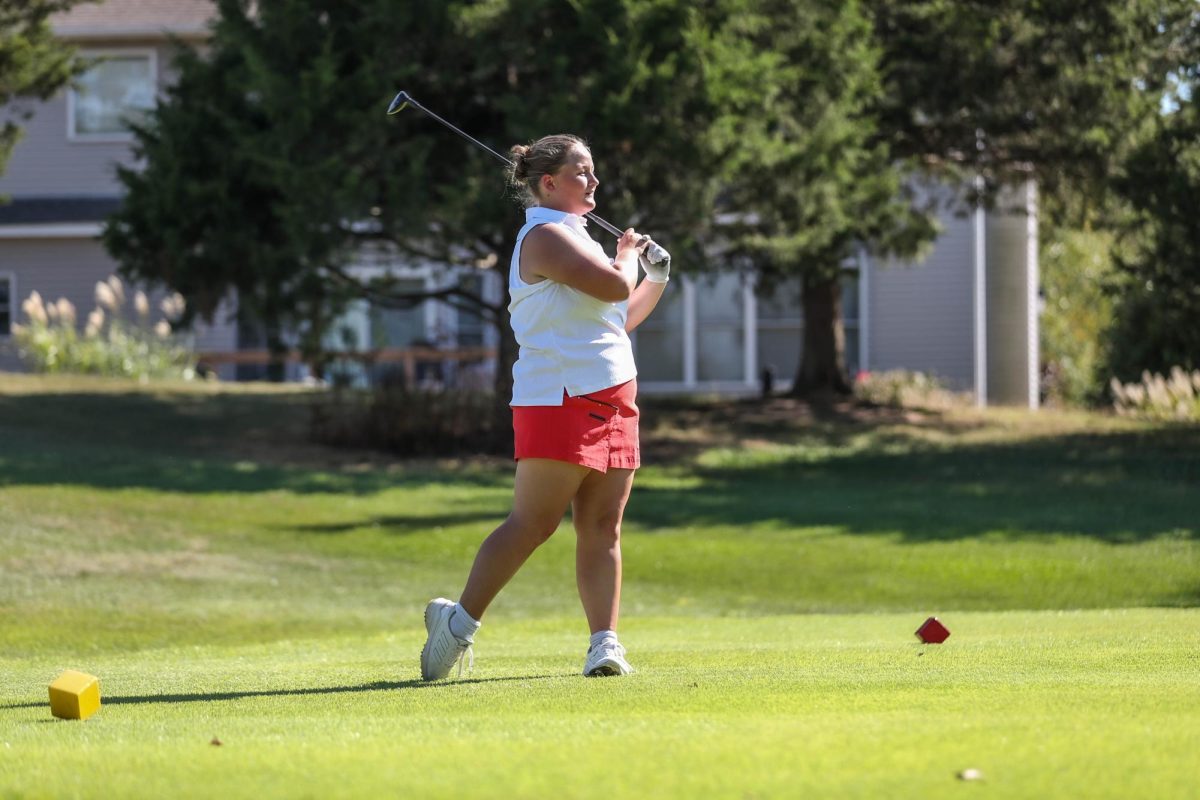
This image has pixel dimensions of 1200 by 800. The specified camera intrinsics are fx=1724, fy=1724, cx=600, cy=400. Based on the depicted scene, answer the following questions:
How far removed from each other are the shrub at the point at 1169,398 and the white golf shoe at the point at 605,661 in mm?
18663

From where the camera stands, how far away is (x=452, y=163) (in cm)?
1884

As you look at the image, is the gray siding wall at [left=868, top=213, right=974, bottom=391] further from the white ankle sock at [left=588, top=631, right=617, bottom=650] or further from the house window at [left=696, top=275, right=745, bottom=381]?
the white ankle sock at [left=588, top=631, right=617, bottom=650]

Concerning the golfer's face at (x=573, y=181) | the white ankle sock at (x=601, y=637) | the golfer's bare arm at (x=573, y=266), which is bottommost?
the white ankle sock at (x=601, y=637)

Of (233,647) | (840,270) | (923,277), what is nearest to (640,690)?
(233,647)

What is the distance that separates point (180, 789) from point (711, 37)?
14.8 m

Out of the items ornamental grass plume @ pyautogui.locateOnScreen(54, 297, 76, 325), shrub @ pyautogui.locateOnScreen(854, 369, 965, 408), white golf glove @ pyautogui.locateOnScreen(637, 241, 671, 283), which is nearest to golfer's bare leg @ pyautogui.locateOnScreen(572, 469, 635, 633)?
white golf glove @ pyautogui.locateOnScreen(637, 241, 671, 283)

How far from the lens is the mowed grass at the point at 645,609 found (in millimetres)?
4066

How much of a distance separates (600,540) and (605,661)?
452 millimetres

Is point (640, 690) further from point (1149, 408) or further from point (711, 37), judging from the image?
point (1149, 408)

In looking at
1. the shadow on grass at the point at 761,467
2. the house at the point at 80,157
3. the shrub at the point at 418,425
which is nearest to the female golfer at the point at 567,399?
the shadow on grass at the point at 761,467

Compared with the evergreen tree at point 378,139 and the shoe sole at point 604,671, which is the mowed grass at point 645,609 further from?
the evergreen tree at point 378,139

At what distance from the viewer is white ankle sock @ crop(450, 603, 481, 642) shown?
20.2 feet

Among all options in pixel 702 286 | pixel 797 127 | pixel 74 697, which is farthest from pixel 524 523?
pixel 702 286

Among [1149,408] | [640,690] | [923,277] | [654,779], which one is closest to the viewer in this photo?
[654,779]
